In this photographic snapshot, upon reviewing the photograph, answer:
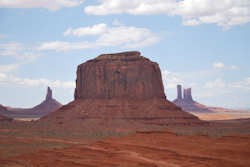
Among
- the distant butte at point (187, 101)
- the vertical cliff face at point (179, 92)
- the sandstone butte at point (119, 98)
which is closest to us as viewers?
the sandstone butte at point (119, 98)

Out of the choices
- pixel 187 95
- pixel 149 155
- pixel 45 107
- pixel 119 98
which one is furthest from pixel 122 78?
pixel 187 95

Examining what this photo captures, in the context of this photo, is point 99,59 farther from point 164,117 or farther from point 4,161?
point 4,161

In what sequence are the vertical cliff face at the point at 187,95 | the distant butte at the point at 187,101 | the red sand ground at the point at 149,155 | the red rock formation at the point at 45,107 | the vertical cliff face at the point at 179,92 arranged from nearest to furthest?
the red sand ground at the point at 149,155 → the red rock formation at the point at 45,107 → the vertical cliff face at the point at 179,92 → the distant butte at the point at 187,101 → the vertical cliff face at the point at 187,95

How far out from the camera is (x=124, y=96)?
65.8 meters

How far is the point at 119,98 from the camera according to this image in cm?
6544

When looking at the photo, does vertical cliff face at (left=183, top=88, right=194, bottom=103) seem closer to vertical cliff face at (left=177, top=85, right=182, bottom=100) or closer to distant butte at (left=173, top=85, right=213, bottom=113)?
distant butte at (left=173, top=85, right=213, bottom=113)

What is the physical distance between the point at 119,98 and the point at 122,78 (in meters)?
4.31

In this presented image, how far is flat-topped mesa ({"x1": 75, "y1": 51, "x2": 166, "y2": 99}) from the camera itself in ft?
218

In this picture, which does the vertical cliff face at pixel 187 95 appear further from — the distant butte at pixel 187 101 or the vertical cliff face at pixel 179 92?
the vertical cliff face at pixel 179 92

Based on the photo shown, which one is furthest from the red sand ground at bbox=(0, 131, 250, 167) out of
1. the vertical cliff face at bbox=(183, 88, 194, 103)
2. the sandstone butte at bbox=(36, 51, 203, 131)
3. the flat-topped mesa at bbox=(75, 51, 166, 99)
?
the vertical cliff face at bbox=(183, 88, 194, 103)

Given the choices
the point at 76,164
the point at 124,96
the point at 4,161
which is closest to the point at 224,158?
the point at 76,164

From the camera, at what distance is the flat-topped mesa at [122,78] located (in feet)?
218

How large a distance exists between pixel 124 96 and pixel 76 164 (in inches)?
1843

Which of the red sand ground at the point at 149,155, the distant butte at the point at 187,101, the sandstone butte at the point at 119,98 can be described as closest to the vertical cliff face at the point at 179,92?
the distant butte at the point at 187,101
